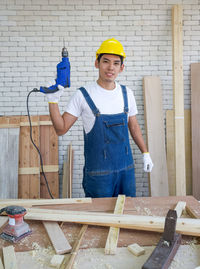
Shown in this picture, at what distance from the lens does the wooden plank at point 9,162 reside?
11.7ft

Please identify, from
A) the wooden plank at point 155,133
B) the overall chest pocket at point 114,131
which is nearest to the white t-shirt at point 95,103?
the overall chest pocket at point 114,131

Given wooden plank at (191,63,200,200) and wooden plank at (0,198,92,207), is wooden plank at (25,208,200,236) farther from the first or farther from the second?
wooden plank at (191,63,200,200)

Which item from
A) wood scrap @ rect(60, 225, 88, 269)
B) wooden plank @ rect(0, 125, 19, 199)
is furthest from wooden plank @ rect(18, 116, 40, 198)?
wood scrap @ rect(60, 225, 88, 269)

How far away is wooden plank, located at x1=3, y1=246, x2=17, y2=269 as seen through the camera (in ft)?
3.37

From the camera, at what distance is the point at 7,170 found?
3602 mm

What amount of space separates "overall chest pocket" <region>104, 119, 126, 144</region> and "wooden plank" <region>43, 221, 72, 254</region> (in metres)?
1.05

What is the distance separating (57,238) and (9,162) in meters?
2.65

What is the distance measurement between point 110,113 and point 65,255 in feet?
4.66

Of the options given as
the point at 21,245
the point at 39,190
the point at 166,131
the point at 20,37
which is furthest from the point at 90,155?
the point at 20,37

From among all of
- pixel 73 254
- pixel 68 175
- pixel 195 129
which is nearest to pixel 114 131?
pixel 73 254

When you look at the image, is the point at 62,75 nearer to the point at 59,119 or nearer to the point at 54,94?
the point at 54,94

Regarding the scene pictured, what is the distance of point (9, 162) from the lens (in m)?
3.61

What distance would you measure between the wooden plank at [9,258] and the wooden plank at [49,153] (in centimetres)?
263

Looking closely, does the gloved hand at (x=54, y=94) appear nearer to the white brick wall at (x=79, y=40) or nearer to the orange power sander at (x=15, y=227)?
the orange power sander at (x=15, y=227)
